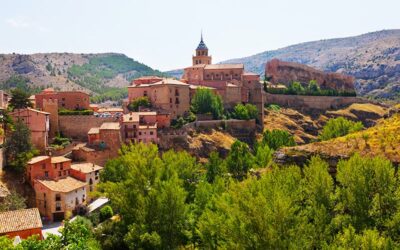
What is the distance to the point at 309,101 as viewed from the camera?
95688mm

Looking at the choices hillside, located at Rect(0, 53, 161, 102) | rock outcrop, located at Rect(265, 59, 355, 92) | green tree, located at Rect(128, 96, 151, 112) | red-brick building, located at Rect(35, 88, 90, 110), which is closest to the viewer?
red-brick building, located at Rect(35, 88, 90, 110)

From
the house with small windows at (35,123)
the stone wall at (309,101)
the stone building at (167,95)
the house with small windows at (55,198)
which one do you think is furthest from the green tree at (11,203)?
the stone wall at (309,101)

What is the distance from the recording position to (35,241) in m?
20.4

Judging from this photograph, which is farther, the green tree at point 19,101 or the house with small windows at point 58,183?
the green tree at point 19,101

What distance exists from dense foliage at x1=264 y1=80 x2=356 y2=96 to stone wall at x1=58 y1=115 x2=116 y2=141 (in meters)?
43.4

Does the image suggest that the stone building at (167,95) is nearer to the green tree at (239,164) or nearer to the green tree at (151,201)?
the green tree at (239,164)

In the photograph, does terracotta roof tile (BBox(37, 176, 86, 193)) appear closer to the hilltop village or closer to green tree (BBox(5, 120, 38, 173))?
the hilltop village

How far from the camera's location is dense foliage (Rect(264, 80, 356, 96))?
93250 mm

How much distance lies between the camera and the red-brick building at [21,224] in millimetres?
31266

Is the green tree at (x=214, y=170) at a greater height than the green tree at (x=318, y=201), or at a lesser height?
lesser

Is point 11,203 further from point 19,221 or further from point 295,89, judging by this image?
point 295,89

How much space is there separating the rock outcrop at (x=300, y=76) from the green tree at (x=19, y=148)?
65.6 m

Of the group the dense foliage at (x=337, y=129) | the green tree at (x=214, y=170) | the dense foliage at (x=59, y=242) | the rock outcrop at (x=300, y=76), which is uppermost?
the rock outcrop at (x=300, y=76)

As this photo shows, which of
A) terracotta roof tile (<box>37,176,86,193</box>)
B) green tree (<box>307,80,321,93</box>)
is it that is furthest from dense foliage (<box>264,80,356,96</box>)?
terracotta roof tile (<box>37,176,86,193</box>)
